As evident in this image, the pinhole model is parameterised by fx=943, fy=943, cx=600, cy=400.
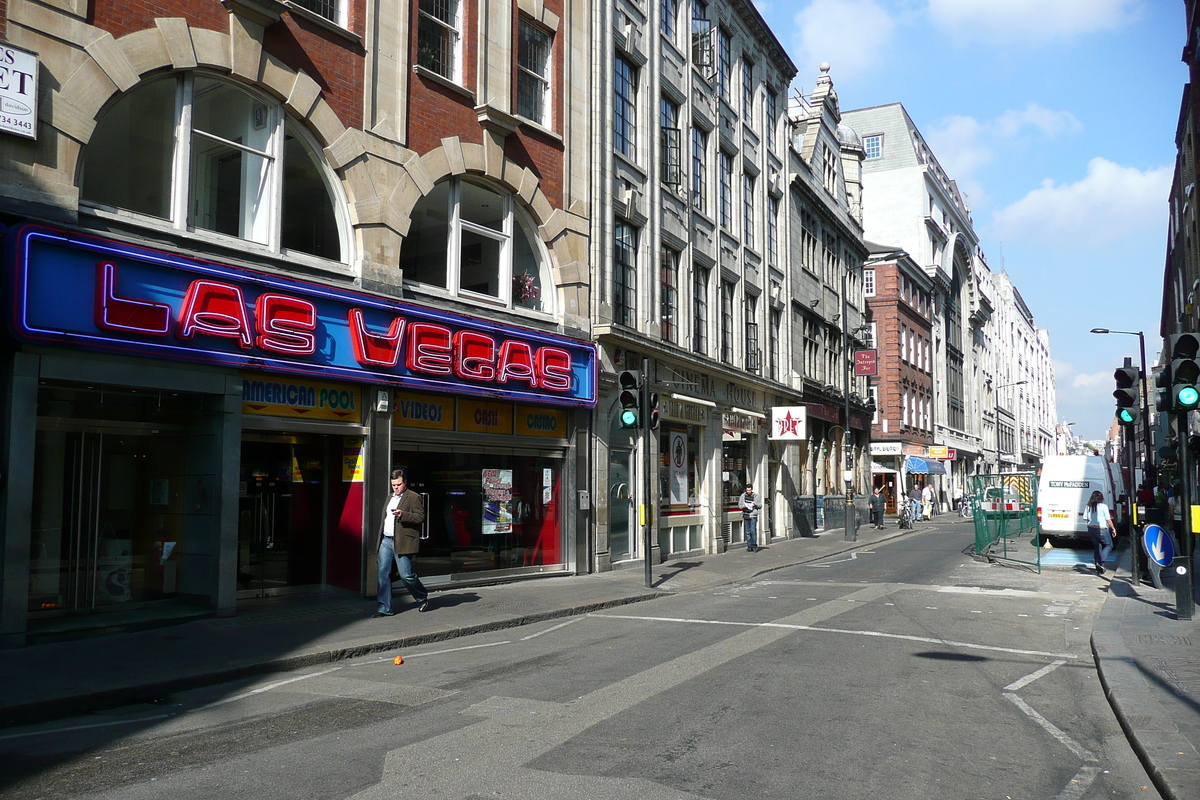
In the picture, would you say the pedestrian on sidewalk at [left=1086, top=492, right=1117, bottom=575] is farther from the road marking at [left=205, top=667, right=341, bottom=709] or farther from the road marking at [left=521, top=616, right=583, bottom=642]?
the road marking at [left=205, top=667, right=341, bottom=709]

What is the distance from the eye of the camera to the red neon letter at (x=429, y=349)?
46.9 feet

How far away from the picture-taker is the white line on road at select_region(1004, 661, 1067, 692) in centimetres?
818

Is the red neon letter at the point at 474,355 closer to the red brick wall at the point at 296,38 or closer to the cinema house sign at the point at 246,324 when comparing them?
the cinema house sign at the point at 246,324

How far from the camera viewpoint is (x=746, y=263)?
28266 millimetres

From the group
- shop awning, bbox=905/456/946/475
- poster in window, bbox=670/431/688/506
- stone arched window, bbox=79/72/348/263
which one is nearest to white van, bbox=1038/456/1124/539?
poster in window, bbox=670/431/688/506

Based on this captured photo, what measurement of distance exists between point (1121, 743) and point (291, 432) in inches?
411

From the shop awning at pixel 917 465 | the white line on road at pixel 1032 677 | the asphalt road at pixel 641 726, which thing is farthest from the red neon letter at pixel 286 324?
the shop awning at pixel 917 465

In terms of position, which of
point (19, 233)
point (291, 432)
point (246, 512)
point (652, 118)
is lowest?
point (246, 512)

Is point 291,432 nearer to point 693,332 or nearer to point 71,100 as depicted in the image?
point 71,100

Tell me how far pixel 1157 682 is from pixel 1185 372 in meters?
4.91

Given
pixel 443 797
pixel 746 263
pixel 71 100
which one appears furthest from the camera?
pixel 746 263

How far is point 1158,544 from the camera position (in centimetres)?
1317

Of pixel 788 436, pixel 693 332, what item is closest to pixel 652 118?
pixel 693 332

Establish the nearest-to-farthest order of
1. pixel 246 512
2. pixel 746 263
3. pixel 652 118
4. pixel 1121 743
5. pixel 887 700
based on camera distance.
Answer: pixel 1121 743, pixel 887 700, pixel 246 512, pixel 652 118, pixel 746 263
